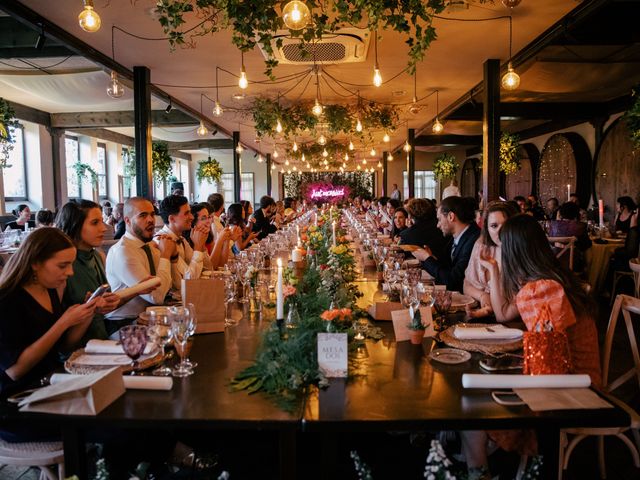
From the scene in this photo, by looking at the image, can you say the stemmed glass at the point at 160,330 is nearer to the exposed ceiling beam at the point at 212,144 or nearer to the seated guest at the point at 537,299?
the seated guest at the point at 537,299

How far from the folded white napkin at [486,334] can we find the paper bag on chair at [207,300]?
97 centimetres

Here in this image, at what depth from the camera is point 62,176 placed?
11.5m

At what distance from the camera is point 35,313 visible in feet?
6.25

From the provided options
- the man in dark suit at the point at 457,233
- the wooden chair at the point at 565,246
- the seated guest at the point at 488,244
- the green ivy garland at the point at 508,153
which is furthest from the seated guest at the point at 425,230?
the green ivy garland at the point at 508,153

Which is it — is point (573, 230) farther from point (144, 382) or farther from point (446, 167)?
point (446, 167)

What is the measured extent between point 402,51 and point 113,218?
7.04 m

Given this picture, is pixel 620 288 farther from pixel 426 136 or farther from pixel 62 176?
pixel 62 176

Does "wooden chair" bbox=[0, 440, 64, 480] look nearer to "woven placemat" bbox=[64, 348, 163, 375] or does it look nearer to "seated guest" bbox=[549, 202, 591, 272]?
"woven placemat" bbox=[64, 348, 163, 375]

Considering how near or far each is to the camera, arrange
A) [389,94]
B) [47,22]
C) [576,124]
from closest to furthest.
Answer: [47,22]
[389,94]
[576,124]

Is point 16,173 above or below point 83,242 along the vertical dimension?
above

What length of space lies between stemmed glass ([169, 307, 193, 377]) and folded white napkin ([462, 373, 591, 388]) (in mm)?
886

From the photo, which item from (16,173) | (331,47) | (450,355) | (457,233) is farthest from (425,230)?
(16,173)

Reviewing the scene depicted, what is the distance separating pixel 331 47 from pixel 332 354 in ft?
13.7

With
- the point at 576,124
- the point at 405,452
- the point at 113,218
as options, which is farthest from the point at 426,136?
the point at 405,452
